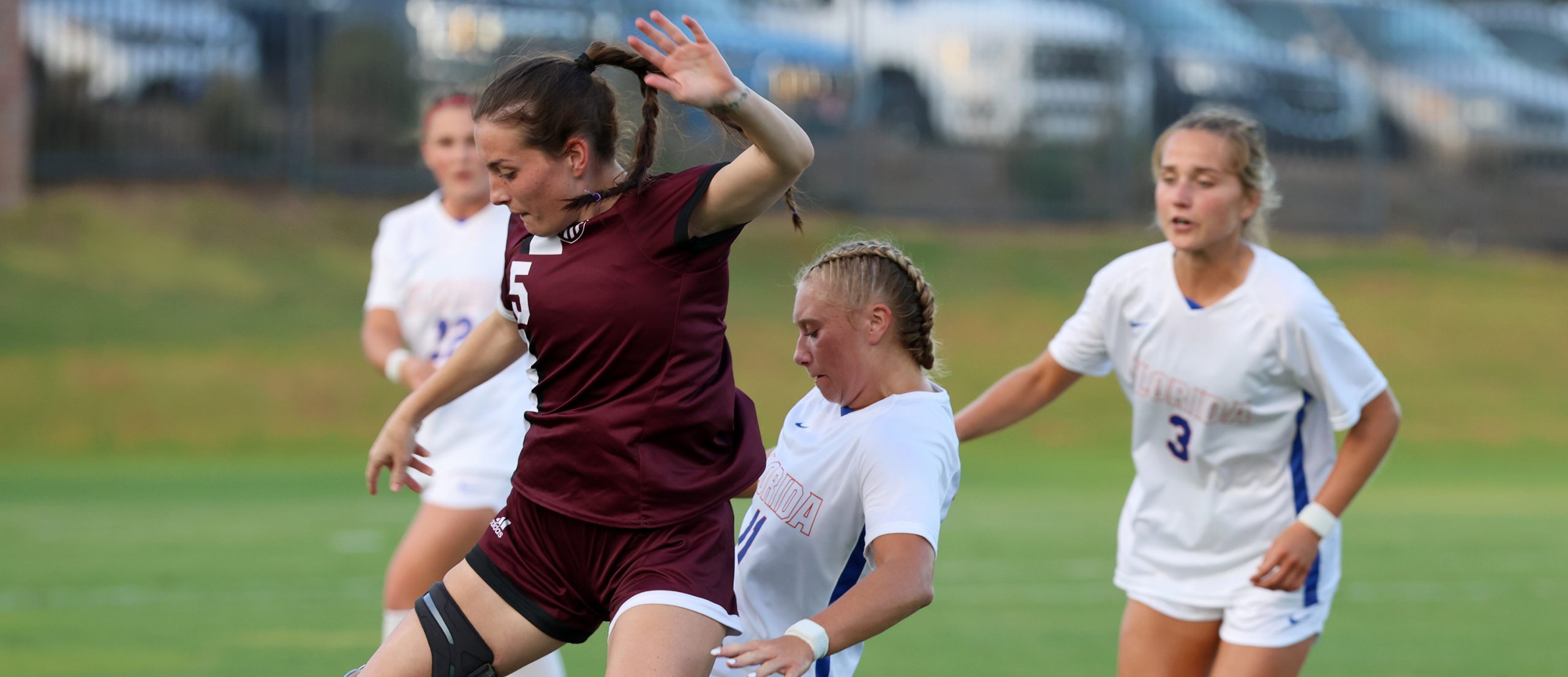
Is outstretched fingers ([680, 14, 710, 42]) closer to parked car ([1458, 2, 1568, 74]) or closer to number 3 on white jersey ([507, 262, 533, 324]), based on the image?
number 3 on white jersey ([507, 262, 533, 324])

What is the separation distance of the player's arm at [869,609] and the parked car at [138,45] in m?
15.8

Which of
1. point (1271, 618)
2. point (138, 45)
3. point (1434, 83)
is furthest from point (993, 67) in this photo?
point (1271, 618)

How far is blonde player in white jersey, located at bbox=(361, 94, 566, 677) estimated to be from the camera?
4.93 m

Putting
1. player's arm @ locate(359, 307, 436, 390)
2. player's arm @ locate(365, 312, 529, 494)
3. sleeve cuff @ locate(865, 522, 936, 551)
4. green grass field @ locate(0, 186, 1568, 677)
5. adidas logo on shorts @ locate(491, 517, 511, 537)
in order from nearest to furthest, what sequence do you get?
sleeve cuff @ locate(865, 522, 936, 551), adidas logo on shorts @ locate(491, 517, 511, 537), player's arm @ locate(365, 312, 529, 494), player's arm @ locate(359, 307, 436, 390), green grass field @ locate(0, 186, 1568, 677)

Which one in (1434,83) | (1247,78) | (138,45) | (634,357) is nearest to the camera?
(634,357)

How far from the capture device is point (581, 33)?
59.6 ft

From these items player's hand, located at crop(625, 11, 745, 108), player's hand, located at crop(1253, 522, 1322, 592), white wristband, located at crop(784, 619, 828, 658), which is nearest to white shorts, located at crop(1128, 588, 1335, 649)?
player's hand, located at crop(1253, 522, 1322, 592)

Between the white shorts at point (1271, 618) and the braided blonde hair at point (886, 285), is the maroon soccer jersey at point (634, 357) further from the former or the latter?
the white shorts at point (1271, 618)

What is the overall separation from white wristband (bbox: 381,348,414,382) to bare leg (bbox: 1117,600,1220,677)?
7.19ft

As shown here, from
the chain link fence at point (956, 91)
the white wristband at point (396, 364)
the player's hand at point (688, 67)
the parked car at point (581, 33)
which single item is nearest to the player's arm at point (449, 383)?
the player's hand at point (688, 67)

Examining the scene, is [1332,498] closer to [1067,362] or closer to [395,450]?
[1067,362]

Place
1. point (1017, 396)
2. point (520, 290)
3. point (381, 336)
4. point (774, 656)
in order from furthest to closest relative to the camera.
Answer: point (381, 336)
point (1017, 396)
point (520, 290)
point (774, 656)

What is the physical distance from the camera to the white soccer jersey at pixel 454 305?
201 inches

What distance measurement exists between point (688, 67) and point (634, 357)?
1.79ft
